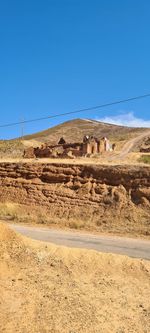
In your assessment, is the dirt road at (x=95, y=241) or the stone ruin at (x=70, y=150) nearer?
the dirt road at (x=95, y=241)

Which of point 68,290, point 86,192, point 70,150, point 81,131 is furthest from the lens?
point 81,131

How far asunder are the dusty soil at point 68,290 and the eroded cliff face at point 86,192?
9.55 metres

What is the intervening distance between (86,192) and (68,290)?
15.5 meters

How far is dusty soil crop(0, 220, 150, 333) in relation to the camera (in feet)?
29.4

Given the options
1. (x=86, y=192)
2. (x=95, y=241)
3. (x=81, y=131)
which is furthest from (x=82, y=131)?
(x=95, y=241)

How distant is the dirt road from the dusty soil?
12.5 ft

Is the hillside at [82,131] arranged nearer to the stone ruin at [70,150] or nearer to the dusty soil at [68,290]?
the stone ruin at [70,150]

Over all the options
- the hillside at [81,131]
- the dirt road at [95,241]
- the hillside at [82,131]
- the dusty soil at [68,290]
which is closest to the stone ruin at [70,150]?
the dirt road at [95,241]

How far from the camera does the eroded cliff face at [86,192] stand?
2300cm

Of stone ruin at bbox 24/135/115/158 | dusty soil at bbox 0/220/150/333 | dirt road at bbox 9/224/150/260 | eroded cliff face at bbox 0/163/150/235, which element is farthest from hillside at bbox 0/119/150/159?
dusty soil at bbox 0/220/150/333

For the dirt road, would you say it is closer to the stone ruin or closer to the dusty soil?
the dusty soil

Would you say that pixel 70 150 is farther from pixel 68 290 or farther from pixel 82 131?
pixel 82 131

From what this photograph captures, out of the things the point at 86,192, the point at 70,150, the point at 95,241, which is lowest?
the point at 95,241

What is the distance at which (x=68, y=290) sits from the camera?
10.3 metres
